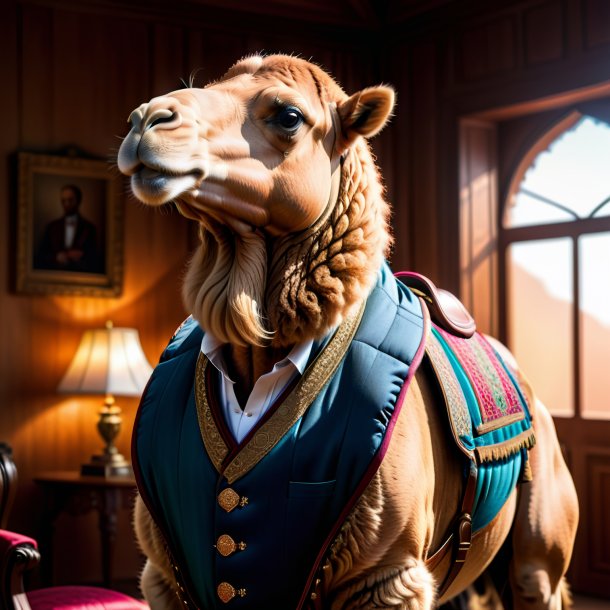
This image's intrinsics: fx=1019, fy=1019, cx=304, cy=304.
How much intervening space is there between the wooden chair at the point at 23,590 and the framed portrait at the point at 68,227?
1.97 m

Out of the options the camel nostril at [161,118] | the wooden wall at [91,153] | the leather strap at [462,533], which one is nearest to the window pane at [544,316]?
the wooden wall at [91,153]

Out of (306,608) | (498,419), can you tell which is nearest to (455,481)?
(498,419)

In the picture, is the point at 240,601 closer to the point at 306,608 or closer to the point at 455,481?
the point at 306,608

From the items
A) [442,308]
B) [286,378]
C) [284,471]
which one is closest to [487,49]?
[442,308]

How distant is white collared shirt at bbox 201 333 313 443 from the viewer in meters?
1.52

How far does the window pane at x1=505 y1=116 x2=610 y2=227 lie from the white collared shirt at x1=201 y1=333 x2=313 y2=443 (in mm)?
3833

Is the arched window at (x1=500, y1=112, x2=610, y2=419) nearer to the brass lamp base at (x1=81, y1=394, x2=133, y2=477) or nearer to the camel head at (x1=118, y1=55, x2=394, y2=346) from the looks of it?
the brass lamp base at (x1=81, y1=394, x2=133, y2=477)

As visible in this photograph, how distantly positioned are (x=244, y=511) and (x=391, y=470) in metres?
0.22

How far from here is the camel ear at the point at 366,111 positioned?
1.56m

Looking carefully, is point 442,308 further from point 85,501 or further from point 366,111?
point 85,501

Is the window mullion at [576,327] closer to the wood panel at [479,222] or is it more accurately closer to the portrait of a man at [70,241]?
the wood panel at [479,222]

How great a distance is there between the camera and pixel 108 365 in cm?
485

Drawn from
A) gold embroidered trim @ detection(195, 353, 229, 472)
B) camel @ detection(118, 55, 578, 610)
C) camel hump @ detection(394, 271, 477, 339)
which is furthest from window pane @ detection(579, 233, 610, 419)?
gold embroidered trim @ detection(195, 353, 229, 472)

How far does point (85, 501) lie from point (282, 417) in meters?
3.56
